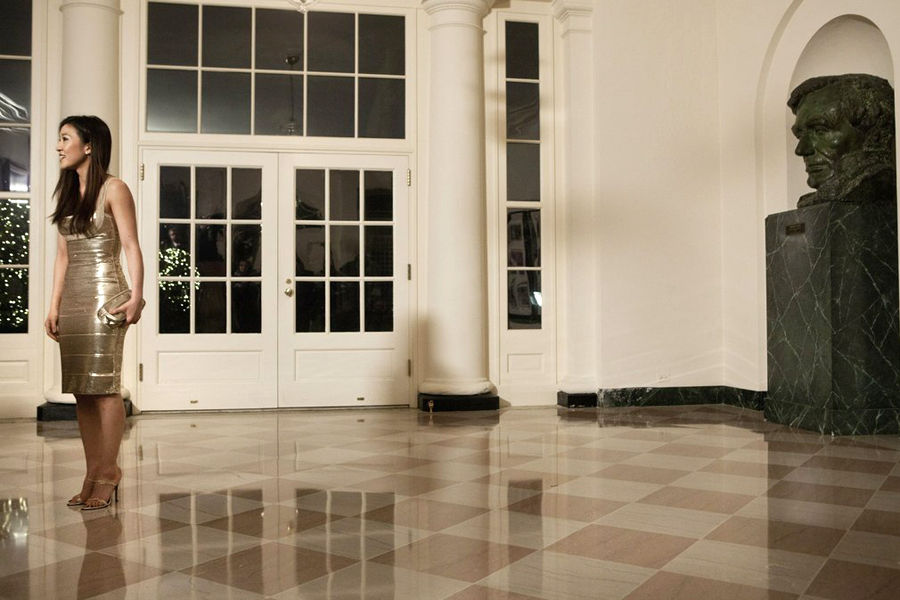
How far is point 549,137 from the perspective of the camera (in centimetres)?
693

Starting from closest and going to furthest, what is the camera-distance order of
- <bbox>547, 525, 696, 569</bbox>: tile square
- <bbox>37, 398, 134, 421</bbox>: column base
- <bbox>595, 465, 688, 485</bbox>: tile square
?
1. <bbox>547, 525, 696, 569</bbox>: tile square
2. <bbox>595, 465, 688, 485</bbox>: tile square
3. <bbox>37, 398, 134, 421</bbox>: column base

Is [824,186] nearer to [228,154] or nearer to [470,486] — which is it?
[470,486]

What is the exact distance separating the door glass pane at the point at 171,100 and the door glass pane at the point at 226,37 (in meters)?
0.22

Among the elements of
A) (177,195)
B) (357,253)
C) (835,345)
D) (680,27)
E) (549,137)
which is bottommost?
(835,345)

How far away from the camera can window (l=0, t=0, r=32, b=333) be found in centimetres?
628

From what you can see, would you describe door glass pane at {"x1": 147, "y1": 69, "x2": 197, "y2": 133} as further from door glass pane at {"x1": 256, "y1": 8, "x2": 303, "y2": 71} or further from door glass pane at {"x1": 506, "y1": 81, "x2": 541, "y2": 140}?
door glass pane at {"x1": 506, "y1": 81, "x2": 541, "y2": 140}

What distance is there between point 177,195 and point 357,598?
4.92 meters

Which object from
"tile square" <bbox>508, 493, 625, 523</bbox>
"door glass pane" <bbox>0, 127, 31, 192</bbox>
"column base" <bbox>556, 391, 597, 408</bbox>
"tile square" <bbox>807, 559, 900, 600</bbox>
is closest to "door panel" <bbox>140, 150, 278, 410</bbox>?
"door glass pane" <bbox>0, 127, 31, 192</bbox>

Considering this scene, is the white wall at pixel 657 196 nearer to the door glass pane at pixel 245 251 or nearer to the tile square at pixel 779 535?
the door glass pane at pixel 245 251

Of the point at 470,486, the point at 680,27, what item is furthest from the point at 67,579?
the point at 680,27

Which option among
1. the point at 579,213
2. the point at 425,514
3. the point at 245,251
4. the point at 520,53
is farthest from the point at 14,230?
the point at 425,514

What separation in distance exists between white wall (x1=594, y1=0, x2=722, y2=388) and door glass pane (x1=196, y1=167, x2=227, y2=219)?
2.95 metres

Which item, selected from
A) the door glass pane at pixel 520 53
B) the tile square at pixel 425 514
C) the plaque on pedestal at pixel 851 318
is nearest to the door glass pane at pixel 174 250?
the door glass pane at pixel 520 53

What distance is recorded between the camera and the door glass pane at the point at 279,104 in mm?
6641
